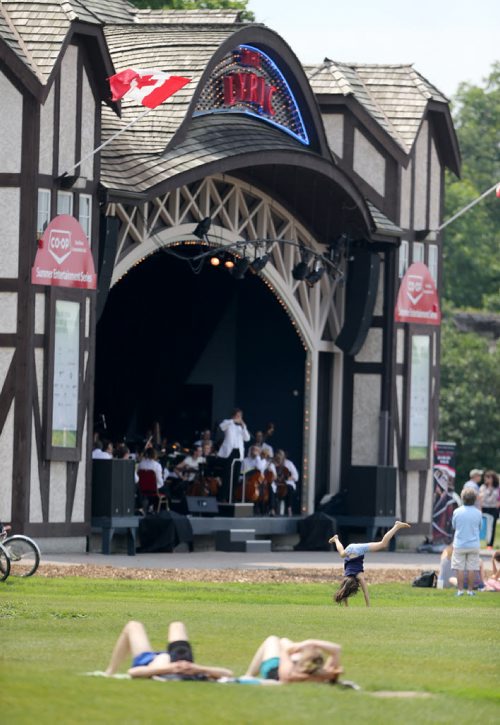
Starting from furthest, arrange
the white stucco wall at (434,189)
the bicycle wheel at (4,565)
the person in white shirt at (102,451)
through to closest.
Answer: the white stucco wall at (434,189)
the person in white shirt at (102,451)
the bicycle wheel at (4,565)

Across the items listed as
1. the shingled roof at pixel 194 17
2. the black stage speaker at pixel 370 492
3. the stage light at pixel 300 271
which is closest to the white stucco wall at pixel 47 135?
the shingled roof at pixel 194 17

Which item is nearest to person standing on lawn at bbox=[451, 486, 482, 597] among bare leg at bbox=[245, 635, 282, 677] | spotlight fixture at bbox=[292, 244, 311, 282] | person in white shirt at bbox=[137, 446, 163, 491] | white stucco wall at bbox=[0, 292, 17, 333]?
white stucco wall at bbox=[0, 292, 17, 333]

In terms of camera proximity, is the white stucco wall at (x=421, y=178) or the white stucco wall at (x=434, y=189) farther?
the white stucco wall at (x=434, y=189)

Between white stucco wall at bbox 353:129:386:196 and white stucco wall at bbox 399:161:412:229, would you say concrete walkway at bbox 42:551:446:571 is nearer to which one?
white stucco wall at bbox 399:161:412:229

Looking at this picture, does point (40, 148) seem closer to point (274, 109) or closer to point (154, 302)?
point (274, 109)

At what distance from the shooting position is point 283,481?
109 ft

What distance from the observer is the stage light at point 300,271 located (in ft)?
105

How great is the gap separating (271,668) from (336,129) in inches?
881

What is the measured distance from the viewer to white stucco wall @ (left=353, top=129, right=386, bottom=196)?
33.9 metres

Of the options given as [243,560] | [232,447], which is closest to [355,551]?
[243,560]

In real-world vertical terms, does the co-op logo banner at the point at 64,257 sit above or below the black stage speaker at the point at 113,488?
above

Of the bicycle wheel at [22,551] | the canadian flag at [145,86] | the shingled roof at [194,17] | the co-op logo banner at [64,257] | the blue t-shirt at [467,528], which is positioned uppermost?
the shingled roof at [194,17]

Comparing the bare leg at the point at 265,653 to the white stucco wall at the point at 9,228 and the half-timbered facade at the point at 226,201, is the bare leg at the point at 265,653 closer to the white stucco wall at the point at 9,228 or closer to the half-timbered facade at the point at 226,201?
the half-timbered facade at the point at 226,201

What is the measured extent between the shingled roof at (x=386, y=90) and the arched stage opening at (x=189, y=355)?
3654mm
